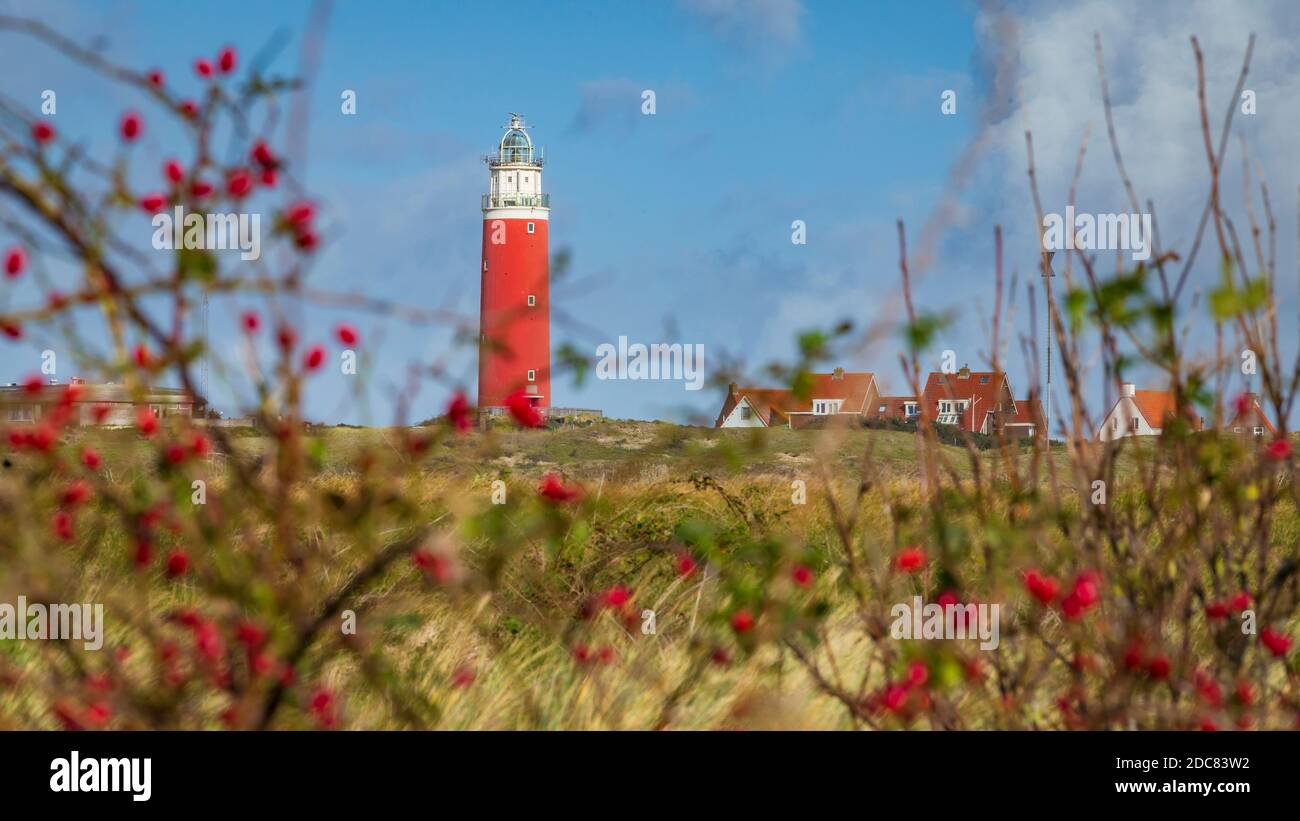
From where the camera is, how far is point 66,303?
3.76 meters

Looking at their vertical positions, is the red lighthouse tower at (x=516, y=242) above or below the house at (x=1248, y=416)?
above

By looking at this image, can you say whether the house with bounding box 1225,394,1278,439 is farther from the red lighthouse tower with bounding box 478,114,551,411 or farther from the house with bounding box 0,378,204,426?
the red lighthouse tower with bounding box 478,114,551,411

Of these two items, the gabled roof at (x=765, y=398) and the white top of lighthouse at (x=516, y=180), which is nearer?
the gabled roof at (x=765, y=398)

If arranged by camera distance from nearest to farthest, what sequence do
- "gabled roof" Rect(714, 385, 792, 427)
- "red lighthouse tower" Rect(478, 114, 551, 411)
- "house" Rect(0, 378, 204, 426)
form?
1. "house" Rect(0, 378, 204, 426)
2. "gabled roof" Rect(714, 385, 792, 427)
3. "red lighthouse tower" Rect(478, 114, 551, 411)

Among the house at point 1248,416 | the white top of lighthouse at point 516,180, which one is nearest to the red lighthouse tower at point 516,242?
the white top of lighthouse at point 516,180

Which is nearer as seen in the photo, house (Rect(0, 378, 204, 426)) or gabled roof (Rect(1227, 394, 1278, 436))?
house (Rect(0, 378, 204, 426))

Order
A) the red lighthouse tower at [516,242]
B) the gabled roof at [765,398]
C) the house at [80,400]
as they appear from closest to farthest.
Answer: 1. the house at [80,400]
2. the gabled roof at [765,398]
3. the red lighthouse tower at [516,242]

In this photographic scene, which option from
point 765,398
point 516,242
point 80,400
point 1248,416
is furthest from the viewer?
point 516,242

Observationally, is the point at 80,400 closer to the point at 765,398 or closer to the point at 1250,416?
the point at 765,398

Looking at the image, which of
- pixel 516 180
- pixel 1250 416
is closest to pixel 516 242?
pixel 516 180

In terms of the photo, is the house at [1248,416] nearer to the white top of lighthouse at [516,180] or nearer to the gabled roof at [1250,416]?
the gabled roof at [1250,416]

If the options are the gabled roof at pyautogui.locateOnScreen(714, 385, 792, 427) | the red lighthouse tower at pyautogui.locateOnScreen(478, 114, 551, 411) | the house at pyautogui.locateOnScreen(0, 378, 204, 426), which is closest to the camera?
the house at pyautogui.locateOnScreen(0, 378, 204, 426)

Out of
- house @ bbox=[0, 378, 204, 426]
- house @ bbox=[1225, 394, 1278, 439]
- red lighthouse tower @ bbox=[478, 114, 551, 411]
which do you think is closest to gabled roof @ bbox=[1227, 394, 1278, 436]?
house @ bbox=[1225, 394, 1278, 439]
